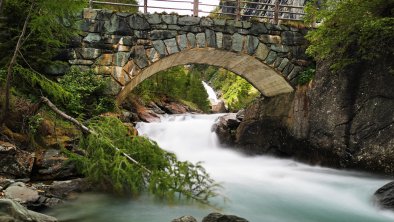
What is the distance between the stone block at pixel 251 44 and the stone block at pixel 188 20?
1553mm

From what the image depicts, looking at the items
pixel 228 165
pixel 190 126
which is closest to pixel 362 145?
pixel 228 165

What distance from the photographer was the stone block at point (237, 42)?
31.5ft

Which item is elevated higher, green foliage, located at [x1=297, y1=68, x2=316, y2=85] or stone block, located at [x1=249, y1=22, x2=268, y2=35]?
stone block, located at [x1=249, y1=22, x2=268, y2=35]

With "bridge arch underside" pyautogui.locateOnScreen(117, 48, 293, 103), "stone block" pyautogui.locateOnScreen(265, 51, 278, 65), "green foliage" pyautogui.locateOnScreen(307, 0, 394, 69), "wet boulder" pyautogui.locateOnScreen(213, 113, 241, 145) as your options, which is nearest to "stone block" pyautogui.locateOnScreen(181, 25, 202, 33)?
"bridge arch underside" pyautogui.locateOnScreen(117, 48, 293, 103)

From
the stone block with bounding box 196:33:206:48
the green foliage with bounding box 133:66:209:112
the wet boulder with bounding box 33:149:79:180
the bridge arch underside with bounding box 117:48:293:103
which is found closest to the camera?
the wet boulder with bounding box 33:149:79:180

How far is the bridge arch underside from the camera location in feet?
31.9

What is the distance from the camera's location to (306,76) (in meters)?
10.1

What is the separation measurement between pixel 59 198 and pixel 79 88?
3.74m

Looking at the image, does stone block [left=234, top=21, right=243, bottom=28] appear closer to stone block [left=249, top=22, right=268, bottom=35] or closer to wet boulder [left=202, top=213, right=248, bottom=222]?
stone block [left=249, top=22, right=268, bottom=35]

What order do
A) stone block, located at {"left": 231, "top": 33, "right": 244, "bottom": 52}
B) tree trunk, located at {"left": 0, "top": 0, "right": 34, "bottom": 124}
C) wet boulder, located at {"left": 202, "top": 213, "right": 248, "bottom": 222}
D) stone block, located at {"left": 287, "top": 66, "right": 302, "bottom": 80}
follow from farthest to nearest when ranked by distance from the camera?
1. stone block, located at {"left": 287, "top": 66, "right": 302, "bottom": 80}
2. stone block, located at {"left": 231, "top": 33, "right": 244, "bottom": 52}
3. tree trunk, located at {"left": 0, "top": 0, "right": 34, "bottom": 124}
4. wet boulder, located at {"left": 202, "top": 213, "right": 248, "bottom": 222}

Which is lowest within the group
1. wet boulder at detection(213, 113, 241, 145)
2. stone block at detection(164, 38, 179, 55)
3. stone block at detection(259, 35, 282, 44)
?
wet boulder at detection(213, 113, 241, 145)

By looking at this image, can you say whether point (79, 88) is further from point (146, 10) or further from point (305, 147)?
point (305, 147)

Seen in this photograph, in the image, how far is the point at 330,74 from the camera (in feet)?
30.1

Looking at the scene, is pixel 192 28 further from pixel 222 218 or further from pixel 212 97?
pixel 212 97
